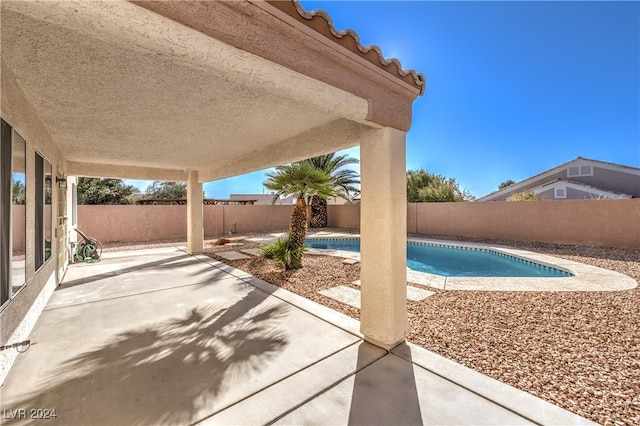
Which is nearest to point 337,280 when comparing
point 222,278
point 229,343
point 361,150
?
point 222,278

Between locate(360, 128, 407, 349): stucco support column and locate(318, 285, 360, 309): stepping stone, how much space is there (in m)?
1.50

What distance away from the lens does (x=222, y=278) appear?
7043 mm

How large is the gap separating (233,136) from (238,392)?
15.8 ft

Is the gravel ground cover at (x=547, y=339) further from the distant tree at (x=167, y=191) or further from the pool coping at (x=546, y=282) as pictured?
the distant tree at (x=167, y=191)

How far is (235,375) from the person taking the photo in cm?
293

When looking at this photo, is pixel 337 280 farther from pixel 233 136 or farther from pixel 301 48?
pixel 301 48

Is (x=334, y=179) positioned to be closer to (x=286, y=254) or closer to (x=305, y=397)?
(x=286, y=254)

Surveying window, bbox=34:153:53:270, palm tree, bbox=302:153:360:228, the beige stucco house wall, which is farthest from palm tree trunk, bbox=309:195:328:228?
window, bbox=34:153:53:270

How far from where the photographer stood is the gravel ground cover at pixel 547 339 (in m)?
2.64

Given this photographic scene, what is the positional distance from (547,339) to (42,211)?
338 inches

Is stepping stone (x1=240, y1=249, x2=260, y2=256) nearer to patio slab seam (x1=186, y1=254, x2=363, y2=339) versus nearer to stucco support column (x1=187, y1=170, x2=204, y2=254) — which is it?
stucco support column (x1=187, y1=170, x2=204, y2=254)

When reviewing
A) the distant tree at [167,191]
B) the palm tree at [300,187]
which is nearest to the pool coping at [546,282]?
the palm tree at [300,187]

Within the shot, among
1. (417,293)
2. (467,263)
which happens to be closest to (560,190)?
(467,263)

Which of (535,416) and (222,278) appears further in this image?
(222,278)
